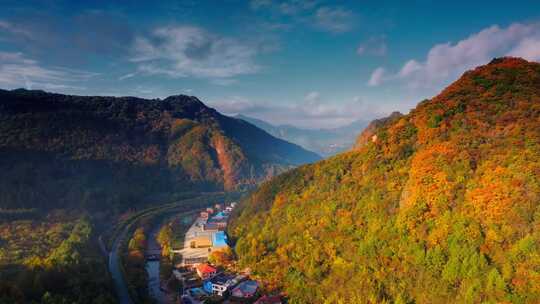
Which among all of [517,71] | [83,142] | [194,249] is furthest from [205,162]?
[517,71]

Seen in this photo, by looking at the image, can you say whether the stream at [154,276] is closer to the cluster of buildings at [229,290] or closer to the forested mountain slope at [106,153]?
the cluster of buildings at [229,290]

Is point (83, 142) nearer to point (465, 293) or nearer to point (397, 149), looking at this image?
point (397, 149)

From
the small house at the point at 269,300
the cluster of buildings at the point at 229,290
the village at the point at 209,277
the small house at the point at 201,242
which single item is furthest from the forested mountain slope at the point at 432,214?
the small house at the point at 201,242

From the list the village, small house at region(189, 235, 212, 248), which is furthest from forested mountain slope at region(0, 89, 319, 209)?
the village

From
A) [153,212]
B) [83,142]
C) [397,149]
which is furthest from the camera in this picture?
[83,142]

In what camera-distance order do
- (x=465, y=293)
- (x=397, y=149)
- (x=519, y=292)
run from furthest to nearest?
(x=397, y=149) < (x=465, y=293) < (x=519, y=292)
